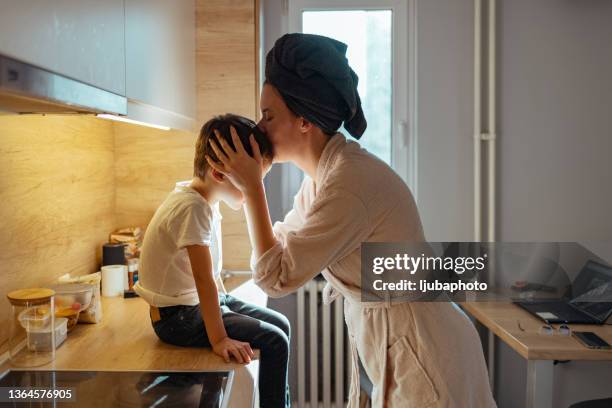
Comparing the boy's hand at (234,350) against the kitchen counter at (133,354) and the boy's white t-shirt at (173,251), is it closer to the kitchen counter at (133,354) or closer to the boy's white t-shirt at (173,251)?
the kitchen counter at (133,354)

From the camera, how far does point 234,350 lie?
128 centimetres

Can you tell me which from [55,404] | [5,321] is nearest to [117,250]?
[5,321]

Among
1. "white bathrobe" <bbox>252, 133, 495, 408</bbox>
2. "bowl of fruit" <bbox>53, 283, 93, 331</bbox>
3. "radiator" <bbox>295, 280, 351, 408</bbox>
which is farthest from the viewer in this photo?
"radiator" <bbox>295, 280, 351, 408</bbox>

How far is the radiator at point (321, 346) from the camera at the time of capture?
2432 millimetres

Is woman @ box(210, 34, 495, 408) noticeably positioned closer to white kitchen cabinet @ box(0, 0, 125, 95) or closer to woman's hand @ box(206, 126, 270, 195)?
woman's hand @ box(206, 126, 270, 195)

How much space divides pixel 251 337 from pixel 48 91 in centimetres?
80

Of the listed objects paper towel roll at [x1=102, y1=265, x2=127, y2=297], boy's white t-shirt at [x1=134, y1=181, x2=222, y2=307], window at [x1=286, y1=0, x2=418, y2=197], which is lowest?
paper towel roll at [x1=102, y1=265, x2=127, y2=297]

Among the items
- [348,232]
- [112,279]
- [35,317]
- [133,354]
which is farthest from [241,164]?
[112,279]

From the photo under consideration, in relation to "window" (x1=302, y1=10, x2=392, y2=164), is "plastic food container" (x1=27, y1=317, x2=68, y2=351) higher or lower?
lower

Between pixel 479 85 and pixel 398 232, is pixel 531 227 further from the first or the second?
pixel 398 232

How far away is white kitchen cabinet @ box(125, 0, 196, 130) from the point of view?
1272 millimetres

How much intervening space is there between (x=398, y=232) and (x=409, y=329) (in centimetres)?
20

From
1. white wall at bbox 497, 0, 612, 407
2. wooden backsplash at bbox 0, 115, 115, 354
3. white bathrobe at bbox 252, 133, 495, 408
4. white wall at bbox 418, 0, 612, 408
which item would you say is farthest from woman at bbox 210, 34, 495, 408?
white wall at bbox 497, 0, 612, 407

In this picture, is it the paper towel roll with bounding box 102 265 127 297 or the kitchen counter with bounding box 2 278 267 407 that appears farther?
the paper towel roll with bounding box 102 265 127 297
